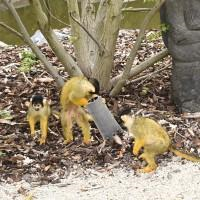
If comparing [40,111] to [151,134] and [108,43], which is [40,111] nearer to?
[151,134]

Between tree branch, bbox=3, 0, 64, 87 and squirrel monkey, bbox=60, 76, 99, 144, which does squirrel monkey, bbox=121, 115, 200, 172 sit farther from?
tree branch, bbox=3, 0, 64, 87

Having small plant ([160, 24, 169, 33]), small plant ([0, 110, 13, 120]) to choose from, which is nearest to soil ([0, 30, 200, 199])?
small plant ([0, 110, 13, 120])

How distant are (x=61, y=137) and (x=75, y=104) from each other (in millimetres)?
424

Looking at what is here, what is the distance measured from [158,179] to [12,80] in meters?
2.21

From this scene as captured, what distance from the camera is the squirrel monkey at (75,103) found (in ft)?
12.9

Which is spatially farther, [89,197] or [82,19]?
[82,19]

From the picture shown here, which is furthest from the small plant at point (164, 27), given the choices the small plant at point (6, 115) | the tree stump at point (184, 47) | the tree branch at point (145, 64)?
the small plant at point (6, 115)

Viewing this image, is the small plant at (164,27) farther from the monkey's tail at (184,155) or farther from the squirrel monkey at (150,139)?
the monkey's tail at (184,155)

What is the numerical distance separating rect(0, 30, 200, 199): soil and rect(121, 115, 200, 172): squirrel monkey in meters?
0.13

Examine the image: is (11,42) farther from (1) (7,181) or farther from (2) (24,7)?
(1) (7,181)

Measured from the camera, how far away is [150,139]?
379 cm

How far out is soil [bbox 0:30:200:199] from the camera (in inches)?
157

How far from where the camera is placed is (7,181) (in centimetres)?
388

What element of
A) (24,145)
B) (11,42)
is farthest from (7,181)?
(11,42)
